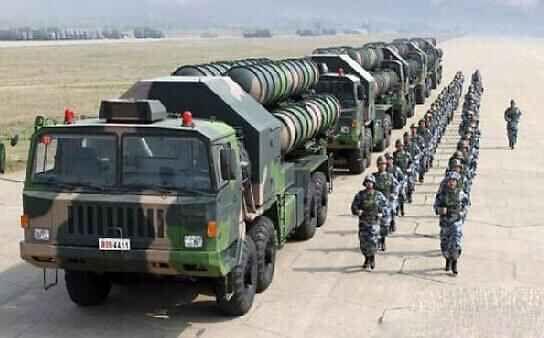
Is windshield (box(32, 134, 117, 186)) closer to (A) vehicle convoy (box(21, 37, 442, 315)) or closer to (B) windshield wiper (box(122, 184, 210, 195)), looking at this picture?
(A) vehicle convoy (box(21, 37, 442, 315))

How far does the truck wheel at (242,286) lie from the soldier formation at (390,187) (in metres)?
2.02

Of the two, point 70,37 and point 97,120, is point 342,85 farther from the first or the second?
point 70,37

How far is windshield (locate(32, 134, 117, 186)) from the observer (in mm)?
7605

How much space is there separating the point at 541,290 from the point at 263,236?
344 centimetres

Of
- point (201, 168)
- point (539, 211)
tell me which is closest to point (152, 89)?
point (201, 168)

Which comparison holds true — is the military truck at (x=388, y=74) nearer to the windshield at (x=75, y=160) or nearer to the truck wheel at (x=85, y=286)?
the truck wheel at (x=85, y=286)

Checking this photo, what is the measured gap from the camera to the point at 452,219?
10156 mm

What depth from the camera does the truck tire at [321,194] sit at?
12.4m

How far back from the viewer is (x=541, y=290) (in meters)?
9.65

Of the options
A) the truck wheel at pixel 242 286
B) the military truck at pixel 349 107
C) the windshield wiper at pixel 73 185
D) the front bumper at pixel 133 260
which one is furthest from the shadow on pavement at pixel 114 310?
the military truck at pixel 349 107

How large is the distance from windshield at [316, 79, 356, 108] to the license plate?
10176 millimetres

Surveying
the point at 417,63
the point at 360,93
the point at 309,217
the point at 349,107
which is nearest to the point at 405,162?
the point at 309,217

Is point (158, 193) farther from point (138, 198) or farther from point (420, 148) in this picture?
point (420, 148)

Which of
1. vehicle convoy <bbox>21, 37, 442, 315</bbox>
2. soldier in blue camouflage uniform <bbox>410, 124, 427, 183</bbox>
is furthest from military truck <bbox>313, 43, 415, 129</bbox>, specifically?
vehicle convoy <bbox>21, 37, 442, 315</bbox>
